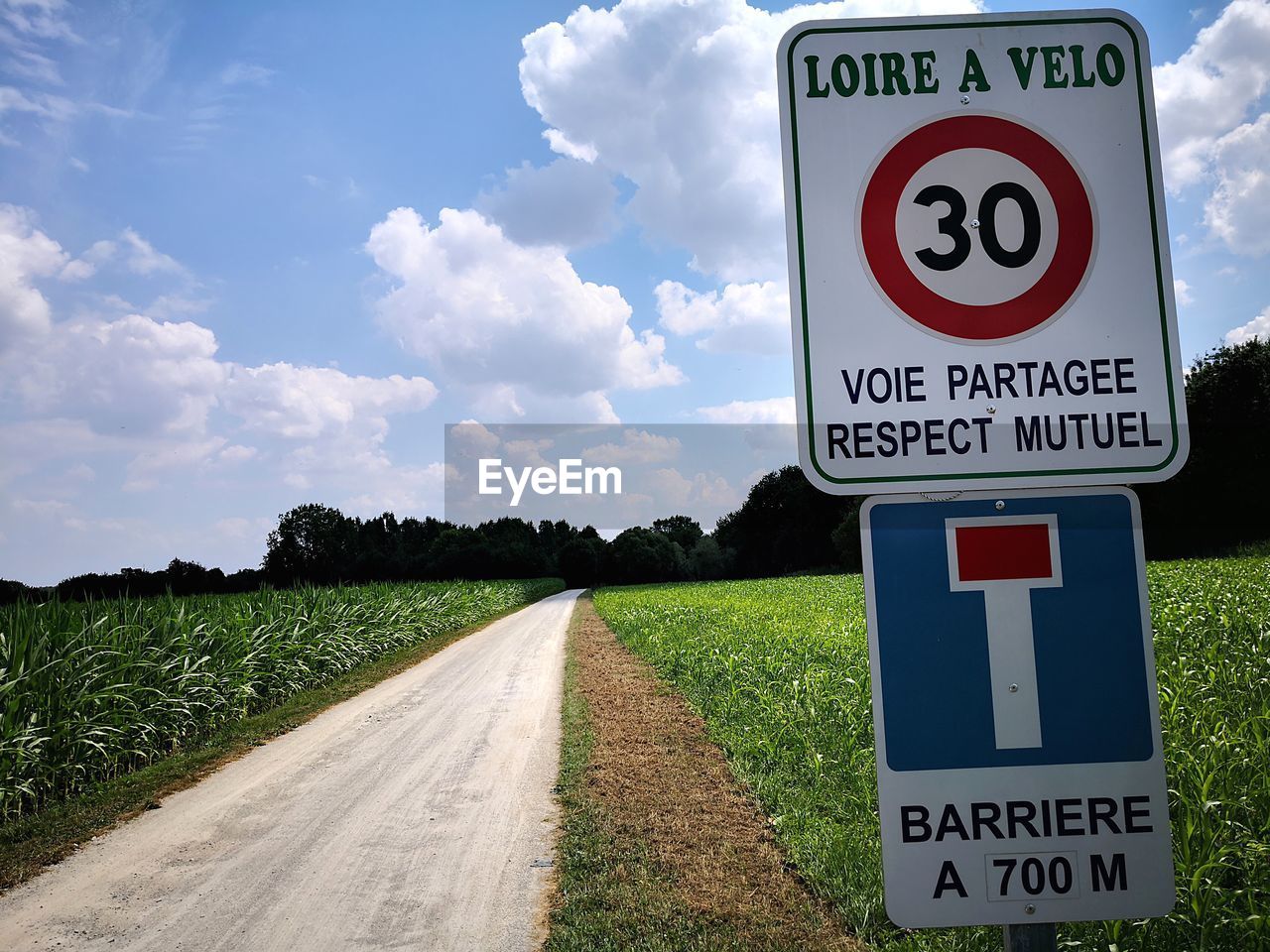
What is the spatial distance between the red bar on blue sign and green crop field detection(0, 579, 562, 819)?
7.94 meters

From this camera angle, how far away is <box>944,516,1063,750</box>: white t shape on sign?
3.87ft

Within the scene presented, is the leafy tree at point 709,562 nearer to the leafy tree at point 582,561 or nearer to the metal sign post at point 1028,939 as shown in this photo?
the leafy tree at point 582,561

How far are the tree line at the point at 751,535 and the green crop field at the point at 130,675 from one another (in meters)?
18.5

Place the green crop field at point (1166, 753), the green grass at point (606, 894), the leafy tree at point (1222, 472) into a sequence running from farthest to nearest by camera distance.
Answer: the leafy tree at point (1222, 472), the green grass at point (606, 894), the green crop field at point (1166, 753)

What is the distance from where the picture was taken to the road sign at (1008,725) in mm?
1168

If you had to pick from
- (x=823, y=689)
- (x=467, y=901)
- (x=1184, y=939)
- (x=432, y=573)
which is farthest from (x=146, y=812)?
(x=432, y=573)

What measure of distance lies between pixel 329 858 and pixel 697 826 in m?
2.45

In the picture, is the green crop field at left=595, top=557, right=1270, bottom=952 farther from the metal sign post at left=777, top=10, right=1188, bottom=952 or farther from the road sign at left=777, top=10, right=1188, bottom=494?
the road sign at left=777, top=10, right=1188, bottom=494

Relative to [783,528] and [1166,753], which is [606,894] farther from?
[783,528]

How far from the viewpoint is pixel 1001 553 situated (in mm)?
1204

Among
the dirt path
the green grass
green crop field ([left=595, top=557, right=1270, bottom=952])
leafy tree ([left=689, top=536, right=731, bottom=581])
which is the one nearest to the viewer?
green crop field ([left=595, top=557, right=1270, bottom=952])

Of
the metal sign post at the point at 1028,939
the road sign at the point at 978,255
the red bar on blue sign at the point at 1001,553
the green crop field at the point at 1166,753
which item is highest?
the road sign at the point at 978,255

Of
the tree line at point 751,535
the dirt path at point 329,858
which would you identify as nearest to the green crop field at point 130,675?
the dirt path at point 329,858

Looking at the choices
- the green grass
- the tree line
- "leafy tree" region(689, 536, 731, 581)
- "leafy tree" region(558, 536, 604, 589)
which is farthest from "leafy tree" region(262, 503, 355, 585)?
the green grass
